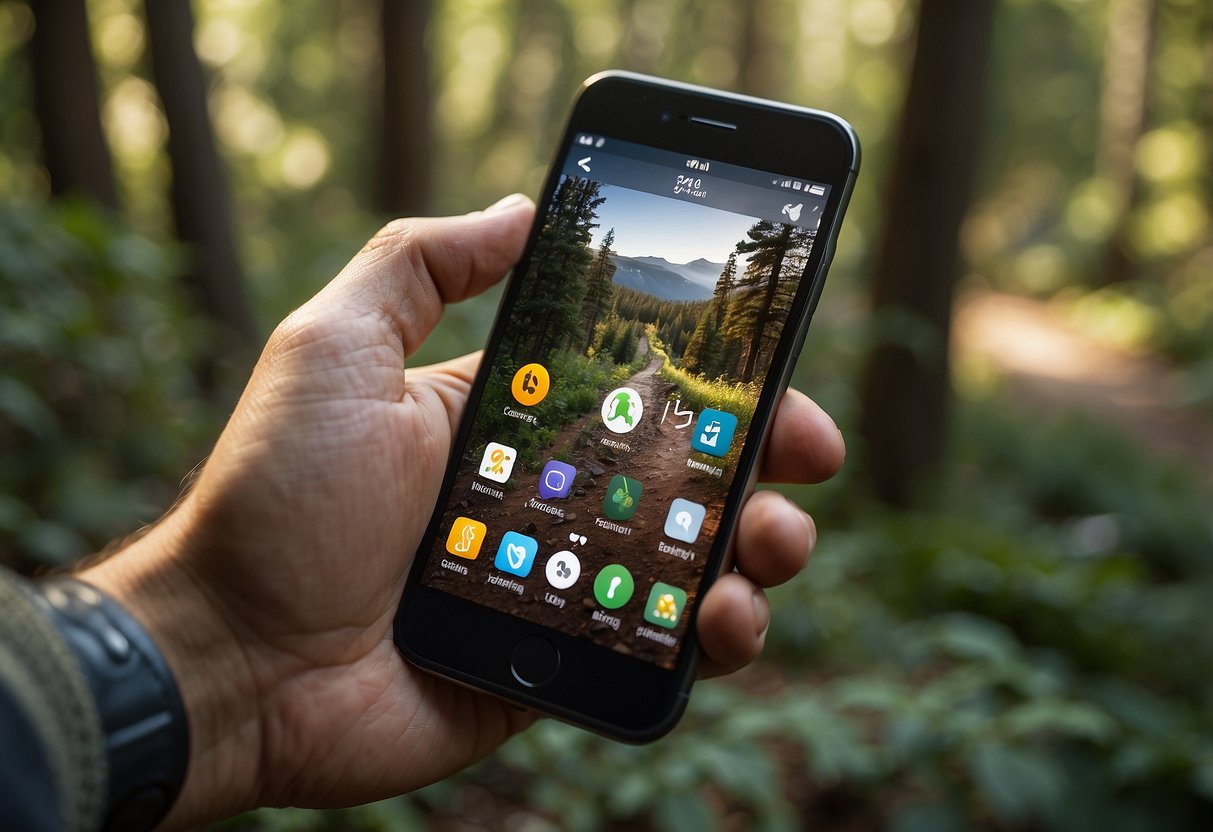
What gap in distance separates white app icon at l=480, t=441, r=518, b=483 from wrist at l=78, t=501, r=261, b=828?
0.60m

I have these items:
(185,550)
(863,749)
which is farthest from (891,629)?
(185,550)

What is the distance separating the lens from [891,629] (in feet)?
14.1

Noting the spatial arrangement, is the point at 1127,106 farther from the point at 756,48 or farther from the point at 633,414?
the point at 633,414

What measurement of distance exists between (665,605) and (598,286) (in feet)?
2.32

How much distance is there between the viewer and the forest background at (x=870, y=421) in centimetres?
284

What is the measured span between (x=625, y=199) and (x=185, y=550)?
117 cm

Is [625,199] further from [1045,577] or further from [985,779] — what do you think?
[1045,577]

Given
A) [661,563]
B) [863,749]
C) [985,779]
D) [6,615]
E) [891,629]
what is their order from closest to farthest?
[6,615] < [661,563] < [985,779] < [863,749] < [891,629]

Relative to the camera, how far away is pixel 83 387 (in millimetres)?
4707

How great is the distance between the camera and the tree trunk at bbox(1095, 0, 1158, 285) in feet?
55.8

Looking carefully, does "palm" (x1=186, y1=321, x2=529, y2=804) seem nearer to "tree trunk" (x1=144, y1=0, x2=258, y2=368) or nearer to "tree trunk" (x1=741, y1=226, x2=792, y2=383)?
"tree trunk" (x1=741, y1=226, x2=792, y2=383)

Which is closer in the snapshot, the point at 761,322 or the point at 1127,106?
the point at 761,322

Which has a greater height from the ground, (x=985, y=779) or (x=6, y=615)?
(x=6, y=615)

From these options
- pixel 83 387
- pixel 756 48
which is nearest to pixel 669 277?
pixel 83 387
